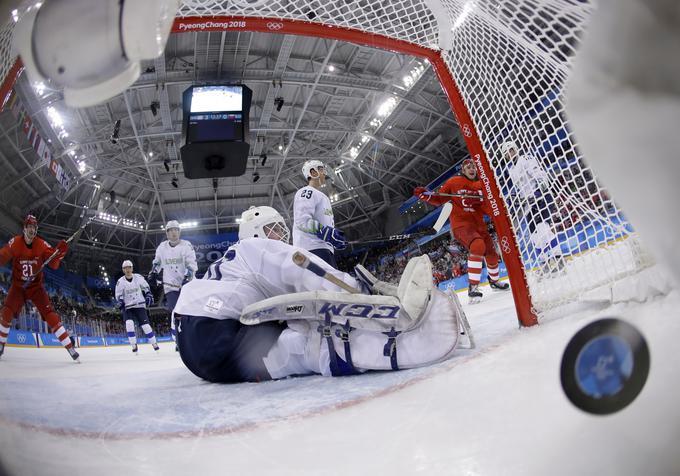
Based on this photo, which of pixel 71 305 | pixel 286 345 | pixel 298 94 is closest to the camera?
pixel 71 305

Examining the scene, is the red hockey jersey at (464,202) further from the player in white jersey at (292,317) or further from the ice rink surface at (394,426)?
the ice rink surface at (394,426)

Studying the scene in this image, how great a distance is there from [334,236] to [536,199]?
593mm

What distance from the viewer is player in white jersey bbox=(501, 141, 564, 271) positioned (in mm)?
A: 649

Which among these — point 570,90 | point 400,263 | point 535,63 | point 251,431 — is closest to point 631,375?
point 570,90

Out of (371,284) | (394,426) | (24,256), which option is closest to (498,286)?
(371,284)

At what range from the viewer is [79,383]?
44 cm

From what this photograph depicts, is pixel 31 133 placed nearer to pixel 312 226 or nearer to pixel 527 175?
pixel 527 175

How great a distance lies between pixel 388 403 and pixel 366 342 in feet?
1.78

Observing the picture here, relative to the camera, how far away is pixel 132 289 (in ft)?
1.93

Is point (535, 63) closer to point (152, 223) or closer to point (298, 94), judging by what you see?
point (298, 94)

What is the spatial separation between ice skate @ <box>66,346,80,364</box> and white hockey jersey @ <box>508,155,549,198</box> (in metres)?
0.65

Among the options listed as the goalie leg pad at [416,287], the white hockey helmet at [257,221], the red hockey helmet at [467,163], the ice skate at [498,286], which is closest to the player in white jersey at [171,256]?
the white hockey helmet at [257,221]

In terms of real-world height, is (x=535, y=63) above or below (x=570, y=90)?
above

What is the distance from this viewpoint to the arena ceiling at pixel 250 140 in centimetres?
39
